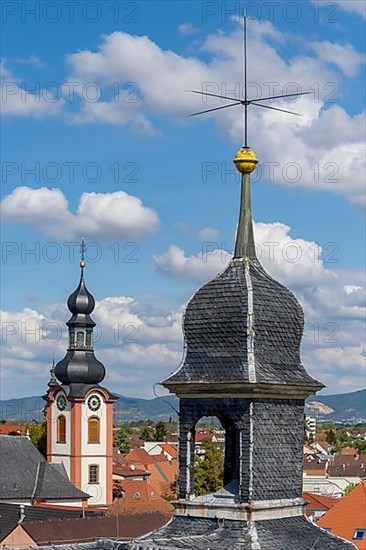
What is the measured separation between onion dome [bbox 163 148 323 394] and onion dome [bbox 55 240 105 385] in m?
48.1

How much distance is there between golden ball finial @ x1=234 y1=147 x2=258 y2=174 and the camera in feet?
48.2

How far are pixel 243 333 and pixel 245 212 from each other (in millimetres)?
1788

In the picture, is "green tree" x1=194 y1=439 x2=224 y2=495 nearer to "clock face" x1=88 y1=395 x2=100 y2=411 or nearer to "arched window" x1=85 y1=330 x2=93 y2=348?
"clock face" x1=88 y1=395 x2=100 y2=411

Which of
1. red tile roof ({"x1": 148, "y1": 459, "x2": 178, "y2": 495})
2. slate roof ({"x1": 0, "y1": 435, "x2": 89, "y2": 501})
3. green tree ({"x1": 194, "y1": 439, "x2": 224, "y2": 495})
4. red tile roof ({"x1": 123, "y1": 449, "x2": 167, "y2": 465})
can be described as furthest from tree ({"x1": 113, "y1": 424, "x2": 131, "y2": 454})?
green tree ({"x1": 194, "y1": 439, "x2": 224, "y2": 495})

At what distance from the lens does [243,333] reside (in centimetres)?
1386

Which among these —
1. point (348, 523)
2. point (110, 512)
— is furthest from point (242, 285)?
point (110, 512)

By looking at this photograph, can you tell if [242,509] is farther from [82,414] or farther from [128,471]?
[128,471]

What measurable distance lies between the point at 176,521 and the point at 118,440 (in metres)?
133

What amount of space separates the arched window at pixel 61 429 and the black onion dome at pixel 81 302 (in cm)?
606

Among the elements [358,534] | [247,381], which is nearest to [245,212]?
[247,381]

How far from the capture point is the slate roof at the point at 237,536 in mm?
12992

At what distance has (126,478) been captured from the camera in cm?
8556

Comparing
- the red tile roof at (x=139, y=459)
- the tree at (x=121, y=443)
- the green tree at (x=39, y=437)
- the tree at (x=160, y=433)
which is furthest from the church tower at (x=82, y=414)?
the tree at (x=160, y=433)

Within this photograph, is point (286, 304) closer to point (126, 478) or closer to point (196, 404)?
point (196, 404)
